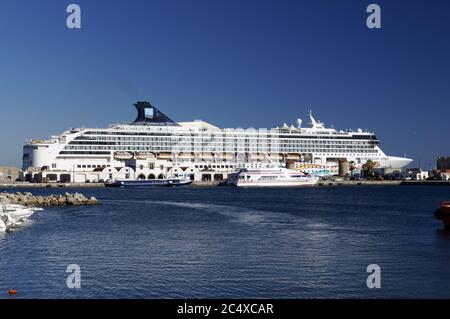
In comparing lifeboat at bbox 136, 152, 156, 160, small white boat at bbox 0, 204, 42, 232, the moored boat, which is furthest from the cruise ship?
small white boat at bbox 0, 204, 42, 232

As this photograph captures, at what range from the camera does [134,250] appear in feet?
59.6

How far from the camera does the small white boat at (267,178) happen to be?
252ft

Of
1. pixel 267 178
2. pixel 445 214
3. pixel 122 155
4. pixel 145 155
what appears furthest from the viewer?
pixel 145 155

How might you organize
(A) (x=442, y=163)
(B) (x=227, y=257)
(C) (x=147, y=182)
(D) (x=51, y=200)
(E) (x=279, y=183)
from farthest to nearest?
(A) (x=442, y=163)
(E) (x=279, y=183)
(C) (x=147, y=182)
(D) (x=51, y=200)
(B) (x=227, y=257)

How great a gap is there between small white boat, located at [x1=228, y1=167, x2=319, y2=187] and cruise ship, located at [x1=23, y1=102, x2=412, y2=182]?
4.61 meters

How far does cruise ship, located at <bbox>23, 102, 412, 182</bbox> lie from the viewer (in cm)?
7975

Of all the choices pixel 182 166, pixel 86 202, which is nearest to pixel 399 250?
pixel 86 202

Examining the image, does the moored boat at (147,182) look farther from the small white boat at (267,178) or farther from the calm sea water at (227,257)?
the calm sea water at (227,257)

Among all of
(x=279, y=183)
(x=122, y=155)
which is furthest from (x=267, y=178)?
(x=122, y=155)

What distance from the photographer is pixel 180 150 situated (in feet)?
279

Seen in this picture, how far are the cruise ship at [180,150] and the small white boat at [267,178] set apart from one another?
15.1 ft

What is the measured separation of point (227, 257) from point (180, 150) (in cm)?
6869

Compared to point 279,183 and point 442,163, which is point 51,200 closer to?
point 279,183
